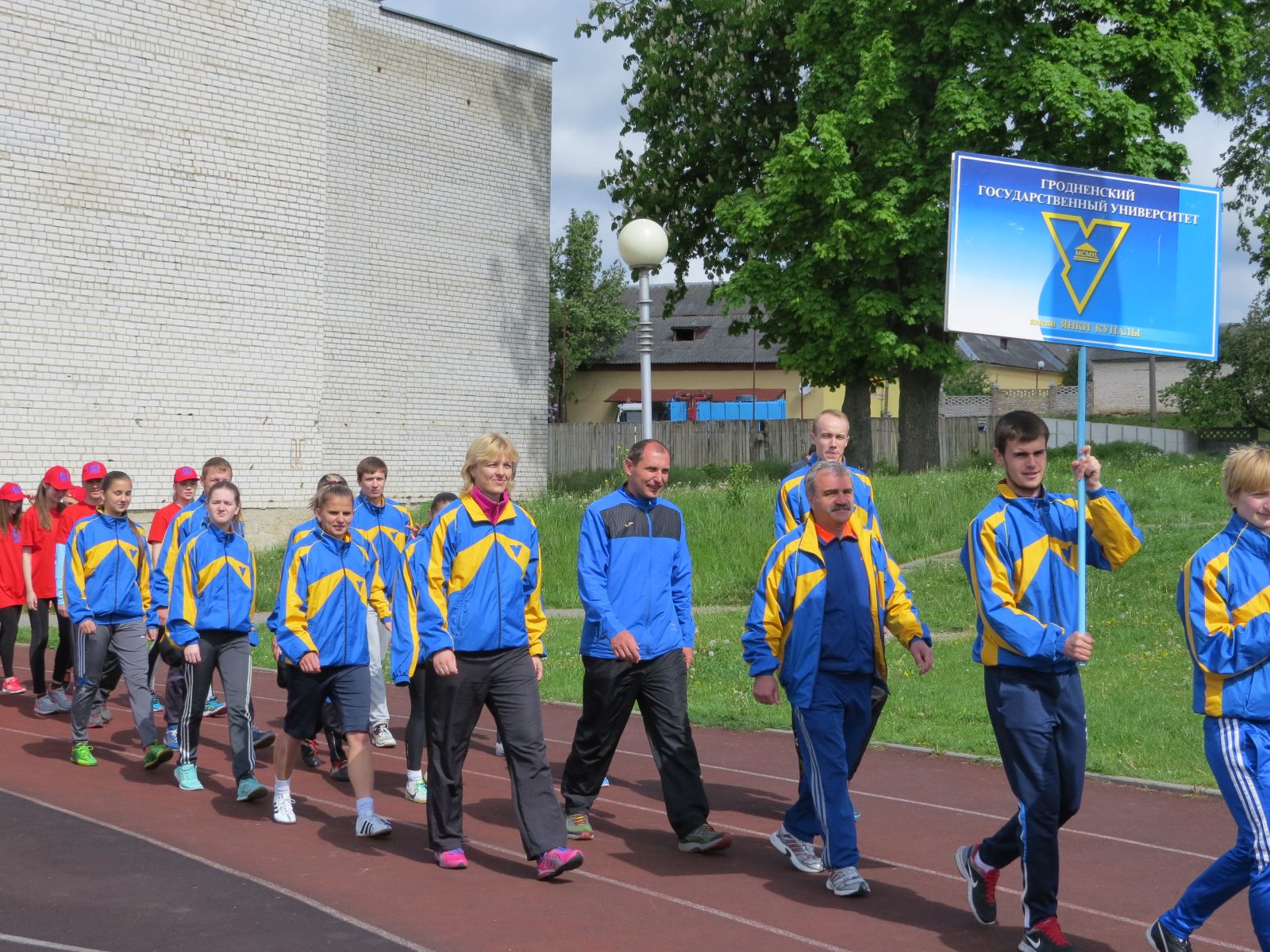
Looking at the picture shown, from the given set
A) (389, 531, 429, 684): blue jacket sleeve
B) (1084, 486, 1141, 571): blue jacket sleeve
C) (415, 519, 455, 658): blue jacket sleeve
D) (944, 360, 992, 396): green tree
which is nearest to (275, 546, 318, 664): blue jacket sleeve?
(389, 531, 429, 684): blue jacket sleeve

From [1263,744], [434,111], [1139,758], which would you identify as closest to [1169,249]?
[1263,744]

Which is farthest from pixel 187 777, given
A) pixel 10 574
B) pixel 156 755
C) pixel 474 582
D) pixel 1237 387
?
pixel 1237 387

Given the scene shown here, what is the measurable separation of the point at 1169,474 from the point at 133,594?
18802 mm

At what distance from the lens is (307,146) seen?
24.0 metres

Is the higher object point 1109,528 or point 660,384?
point 660,384

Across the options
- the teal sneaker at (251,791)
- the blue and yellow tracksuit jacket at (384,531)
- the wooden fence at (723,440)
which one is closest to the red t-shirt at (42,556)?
the blue and yellow tracksuit jacket at (384,531)

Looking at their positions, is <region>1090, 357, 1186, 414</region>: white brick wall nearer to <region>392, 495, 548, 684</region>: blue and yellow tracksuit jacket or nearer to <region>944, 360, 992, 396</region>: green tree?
<region>944, 360, 992, 396</region>: green tree

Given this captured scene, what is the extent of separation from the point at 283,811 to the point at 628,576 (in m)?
2.51

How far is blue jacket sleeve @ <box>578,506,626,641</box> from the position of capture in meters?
7.00

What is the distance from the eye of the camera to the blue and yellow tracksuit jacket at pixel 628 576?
7.08 meters

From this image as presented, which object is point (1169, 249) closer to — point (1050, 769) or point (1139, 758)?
point (1050, 769)

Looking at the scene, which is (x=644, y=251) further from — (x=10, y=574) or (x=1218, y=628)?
(x=1218, y=628)

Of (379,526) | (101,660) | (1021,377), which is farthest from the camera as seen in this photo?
(1021,377)

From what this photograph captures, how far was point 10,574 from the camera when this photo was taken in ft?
41.2
